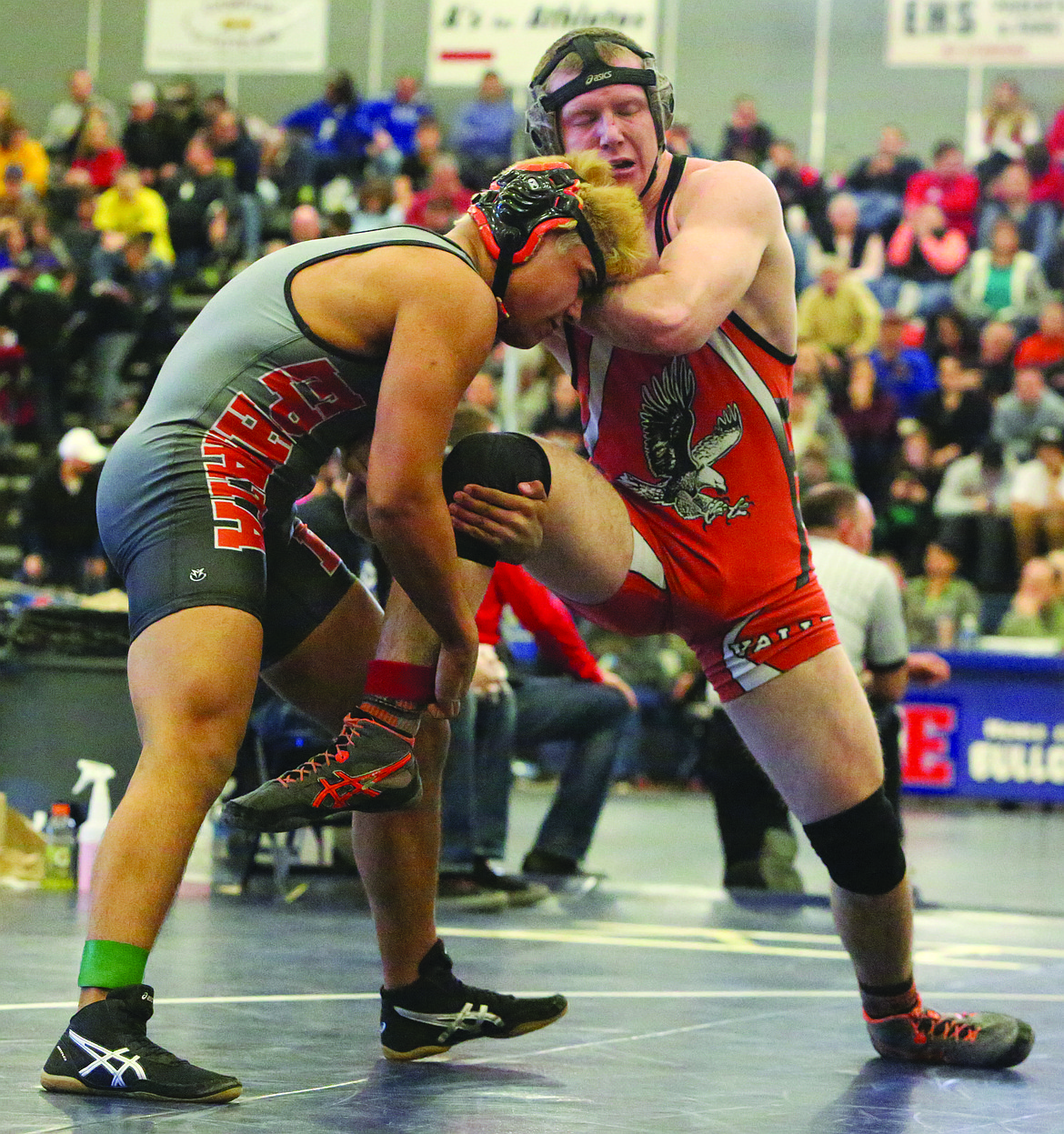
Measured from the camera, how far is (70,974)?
3.97 metres

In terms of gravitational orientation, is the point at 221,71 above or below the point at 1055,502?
above

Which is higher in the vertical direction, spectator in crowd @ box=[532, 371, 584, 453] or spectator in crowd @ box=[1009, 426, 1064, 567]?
spectator in crowd @ box=[532, 371, 584, 453]

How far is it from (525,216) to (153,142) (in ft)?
49.0

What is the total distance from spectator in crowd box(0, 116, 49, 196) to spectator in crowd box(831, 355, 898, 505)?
27.7ft

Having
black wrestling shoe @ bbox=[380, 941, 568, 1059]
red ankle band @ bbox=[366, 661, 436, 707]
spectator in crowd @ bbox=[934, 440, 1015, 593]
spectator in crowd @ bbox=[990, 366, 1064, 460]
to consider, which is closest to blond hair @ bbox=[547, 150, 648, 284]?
red ankle band @ bbox=[366, 661, 436, 707]

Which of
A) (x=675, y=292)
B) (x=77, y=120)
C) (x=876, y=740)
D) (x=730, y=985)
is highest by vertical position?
(x=77, y=120)

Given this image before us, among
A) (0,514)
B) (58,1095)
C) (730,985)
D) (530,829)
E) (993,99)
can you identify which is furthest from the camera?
(993,99)

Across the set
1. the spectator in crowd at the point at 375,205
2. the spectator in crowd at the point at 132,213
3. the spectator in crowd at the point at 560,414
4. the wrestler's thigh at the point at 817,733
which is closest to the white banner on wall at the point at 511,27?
the spectator in crowd at the point at 375,205

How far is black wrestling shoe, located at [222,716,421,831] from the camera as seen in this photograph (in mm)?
2785

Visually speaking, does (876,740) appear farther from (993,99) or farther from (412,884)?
(993,99)

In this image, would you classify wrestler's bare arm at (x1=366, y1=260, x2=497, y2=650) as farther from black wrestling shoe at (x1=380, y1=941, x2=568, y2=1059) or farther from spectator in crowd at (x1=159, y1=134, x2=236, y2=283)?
spectator in crowd at (x1=159, y1=134, x2=236, y2=283)

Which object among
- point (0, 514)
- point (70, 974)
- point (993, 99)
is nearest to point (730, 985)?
point (70, 974)

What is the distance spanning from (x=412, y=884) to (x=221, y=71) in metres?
16.7

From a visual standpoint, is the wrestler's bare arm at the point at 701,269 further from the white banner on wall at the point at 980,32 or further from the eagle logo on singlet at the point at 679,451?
the white banner on wall at the point at 980,32
